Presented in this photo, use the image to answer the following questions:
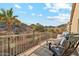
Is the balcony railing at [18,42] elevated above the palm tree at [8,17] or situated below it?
below

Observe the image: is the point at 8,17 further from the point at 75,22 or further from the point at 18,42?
the point at 75,22

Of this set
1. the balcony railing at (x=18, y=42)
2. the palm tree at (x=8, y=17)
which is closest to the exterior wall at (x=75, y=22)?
the balcony railing at (x=18, y=42)

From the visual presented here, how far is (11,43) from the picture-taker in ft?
8.29

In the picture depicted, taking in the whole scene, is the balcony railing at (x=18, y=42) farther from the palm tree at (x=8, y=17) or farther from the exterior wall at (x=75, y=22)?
the exterior wall at (x=75, y=22)

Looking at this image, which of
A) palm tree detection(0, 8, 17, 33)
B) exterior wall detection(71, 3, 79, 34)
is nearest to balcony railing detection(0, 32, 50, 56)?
palm tree detection(0, 8, 17, 33)

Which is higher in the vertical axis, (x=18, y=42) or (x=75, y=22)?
(x=75, y=22)

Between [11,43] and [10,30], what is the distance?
15 centimetres

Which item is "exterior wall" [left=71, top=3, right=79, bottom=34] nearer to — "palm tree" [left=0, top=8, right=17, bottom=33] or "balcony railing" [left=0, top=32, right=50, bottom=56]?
"balcony railing" [left=0, top=32, right=50, bottom=56]

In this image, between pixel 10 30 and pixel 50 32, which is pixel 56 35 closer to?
pixel 50 32

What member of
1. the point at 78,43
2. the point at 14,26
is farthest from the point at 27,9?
the point at 78,43

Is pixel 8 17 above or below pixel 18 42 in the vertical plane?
above

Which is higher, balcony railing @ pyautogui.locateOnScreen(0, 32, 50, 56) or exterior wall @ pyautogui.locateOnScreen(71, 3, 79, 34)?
exterior wall @ pyautogui.locateOnScreen(71, 3, 79, 34)

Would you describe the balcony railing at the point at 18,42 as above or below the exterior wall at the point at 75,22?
below

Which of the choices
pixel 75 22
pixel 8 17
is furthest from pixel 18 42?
pixel 75 22
